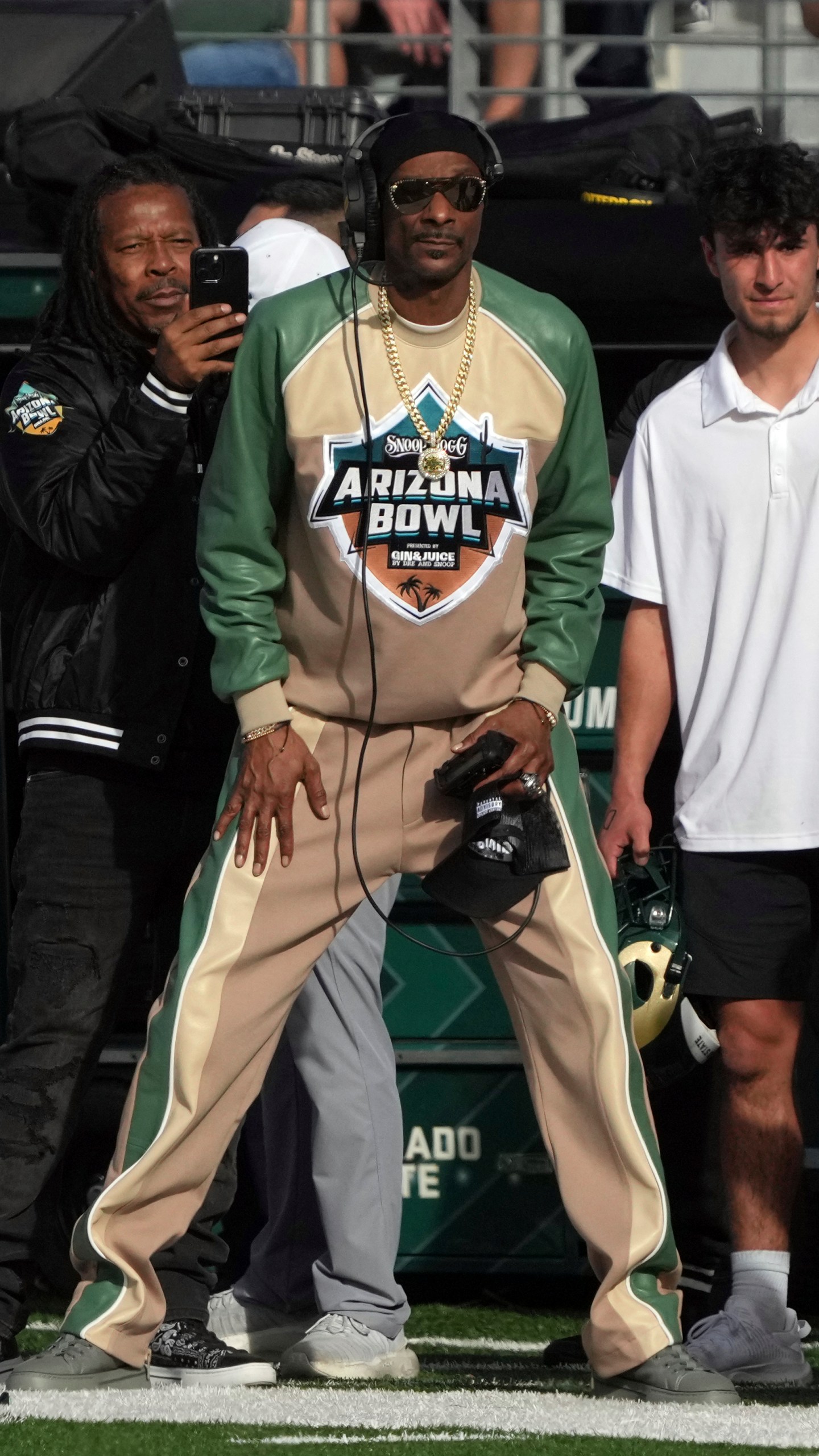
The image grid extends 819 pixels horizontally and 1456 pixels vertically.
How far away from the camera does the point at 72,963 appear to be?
4.11 metres

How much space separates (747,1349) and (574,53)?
19.2 ft

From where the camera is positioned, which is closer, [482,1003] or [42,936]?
[42,936]

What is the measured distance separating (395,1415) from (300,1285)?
937 millimetres

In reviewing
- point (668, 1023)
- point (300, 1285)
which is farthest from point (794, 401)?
point (300, 1285)

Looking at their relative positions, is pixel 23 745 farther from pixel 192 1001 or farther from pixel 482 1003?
pixel 482 1003

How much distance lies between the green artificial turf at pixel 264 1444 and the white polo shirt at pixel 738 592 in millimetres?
1389

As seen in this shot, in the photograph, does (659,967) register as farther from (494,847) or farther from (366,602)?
(366,602)

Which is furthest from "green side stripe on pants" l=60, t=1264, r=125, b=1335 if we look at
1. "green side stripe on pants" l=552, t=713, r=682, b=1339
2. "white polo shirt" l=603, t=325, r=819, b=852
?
"white polo shirt" l=603, t=325, r=819, b=852

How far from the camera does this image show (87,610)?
4.16 m

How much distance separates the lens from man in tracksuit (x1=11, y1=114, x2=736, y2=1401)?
12.1 ft

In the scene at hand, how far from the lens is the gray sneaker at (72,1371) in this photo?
3.62 meters

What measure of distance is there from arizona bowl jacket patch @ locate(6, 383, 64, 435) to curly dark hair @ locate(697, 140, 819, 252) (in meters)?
1.38

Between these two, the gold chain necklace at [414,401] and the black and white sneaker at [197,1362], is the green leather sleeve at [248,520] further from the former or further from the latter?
the black and white sneaker at [197,1362]

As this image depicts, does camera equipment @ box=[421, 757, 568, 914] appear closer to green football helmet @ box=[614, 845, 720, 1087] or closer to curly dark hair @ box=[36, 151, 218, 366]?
green football helmet @ box=[614, 845, 720, 1087]
